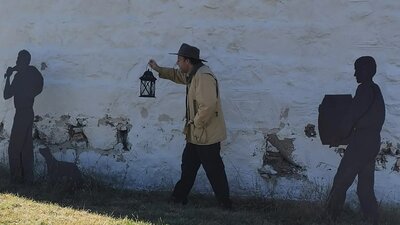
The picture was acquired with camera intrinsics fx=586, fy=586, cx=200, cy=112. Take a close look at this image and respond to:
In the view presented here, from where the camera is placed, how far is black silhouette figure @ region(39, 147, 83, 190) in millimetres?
6703

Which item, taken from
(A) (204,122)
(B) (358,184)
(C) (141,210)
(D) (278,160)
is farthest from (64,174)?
(B) (358,184)

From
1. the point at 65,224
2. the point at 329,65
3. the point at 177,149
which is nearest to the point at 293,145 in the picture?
the point at 329,65

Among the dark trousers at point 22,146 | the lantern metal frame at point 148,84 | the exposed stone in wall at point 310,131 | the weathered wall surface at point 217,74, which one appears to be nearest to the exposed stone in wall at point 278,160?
the weathered wall surface at point 217,74

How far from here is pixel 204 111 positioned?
5648mm

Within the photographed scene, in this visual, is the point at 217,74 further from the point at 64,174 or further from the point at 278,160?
the point at 64,174

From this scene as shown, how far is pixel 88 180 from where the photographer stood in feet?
22.3

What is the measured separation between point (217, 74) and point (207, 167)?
116cm

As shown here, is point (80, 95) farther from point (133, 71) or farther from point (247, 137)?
point (247, 137)

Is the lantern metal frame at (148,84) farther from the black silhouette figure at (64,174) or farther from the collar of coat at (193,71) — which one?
the black silhouette figure at (64,174)

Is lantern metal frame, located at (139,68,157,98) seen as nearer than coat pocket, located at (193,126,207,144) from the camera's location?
No

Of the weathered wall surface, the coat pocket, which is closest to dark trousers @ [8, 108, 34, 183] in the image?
the weathered wall surface

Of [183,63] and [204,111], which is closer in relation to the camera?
[204,111]

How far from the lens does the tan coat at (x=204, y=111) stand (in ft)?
18.6

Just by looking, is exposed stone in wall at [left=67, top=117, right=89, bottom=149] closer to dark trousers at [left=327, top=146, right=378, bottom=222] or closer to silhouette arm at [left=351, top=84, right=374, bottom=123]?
dark trousers at [left=327, top=146, right=378, bottom=222]
